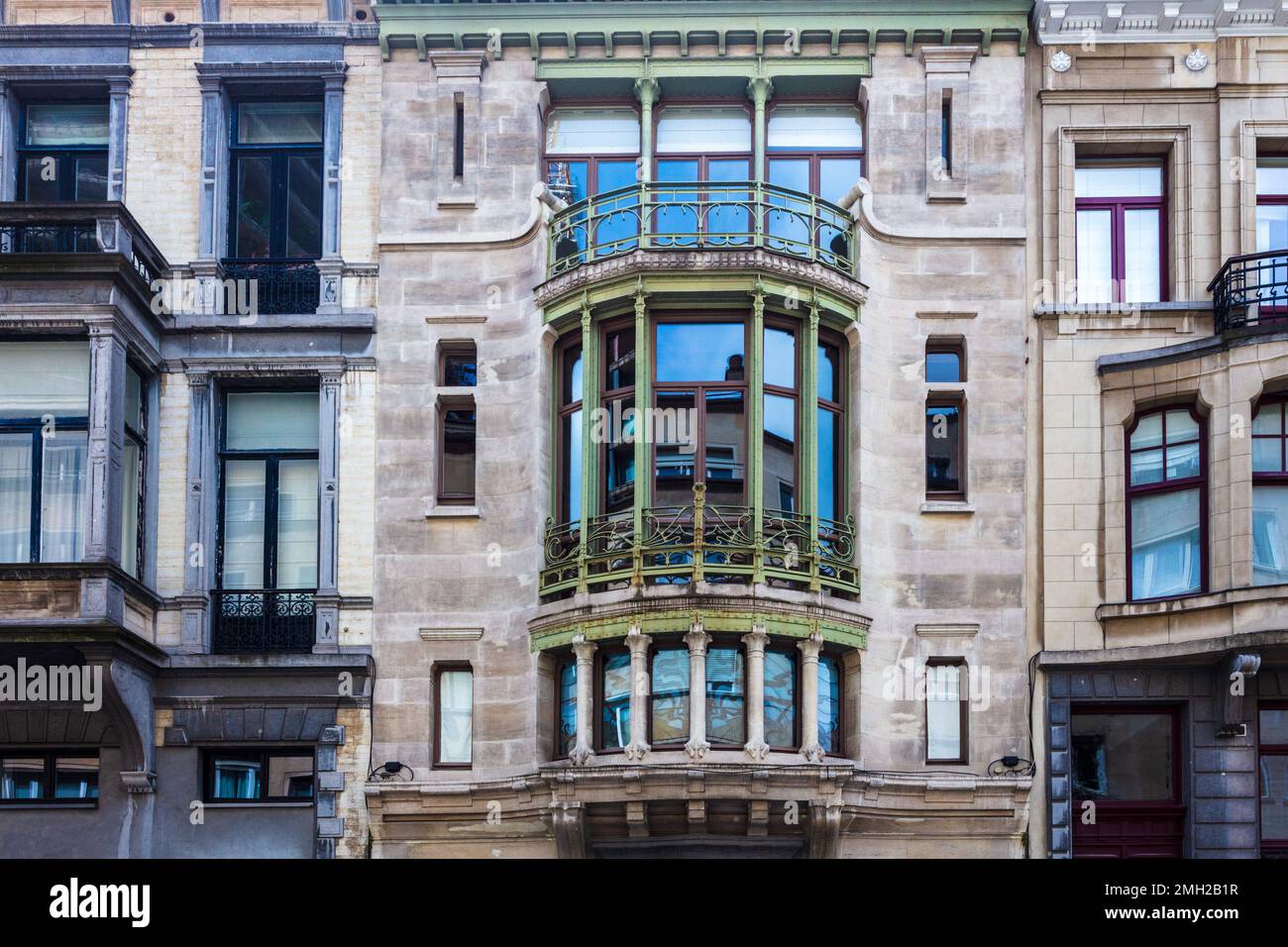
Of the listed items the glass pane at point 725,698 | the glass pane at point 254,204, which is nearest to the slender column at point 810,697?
the glass pane at point 725,698

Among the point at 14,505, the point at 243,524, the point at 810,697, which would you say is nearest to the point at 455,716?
the point at 243,524

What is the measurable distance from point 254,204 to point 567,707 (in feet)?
26.9

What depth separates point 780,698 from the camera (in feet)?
93.4

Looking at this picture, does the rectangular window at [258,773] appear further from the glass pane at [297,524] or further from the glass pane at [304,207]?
the glass pane at [304,207]

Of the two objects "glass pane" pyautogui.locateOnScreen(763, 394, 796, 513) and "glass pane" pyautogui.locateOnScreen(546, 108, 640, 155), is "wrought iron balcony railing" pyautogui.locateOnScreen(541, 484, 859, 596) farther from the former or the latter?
"glass pane" pyautogui.locateOnScreen(546, 108, 640, 155)

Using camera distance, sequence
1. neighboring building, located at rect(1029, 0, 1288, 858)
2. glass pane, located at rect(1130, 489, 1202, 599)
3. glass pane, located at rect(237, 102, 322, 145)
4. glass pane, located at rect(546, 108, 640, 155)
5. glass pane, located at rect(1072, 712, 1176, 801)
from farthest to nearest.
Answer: glass pane, located at rect(237, 102, 322, 145) < glass pane, located at rect(546, 108, 640, 155) < glass pane, located at rect(1130, 489, 1202, 599) < glass pane, located at rect(1072, 712, 1176, 801) < neighboring building, located at rect(1029, 0, 1288, 858)

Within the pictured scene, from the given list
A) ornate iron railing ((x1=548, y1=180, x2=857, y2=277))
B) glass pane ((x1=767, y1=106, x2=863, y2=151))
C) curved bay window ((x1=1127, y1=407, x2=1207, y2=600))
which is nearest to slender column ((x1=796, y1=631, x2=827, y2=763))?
curved bay window ((x1=1127, y1=407, x2=1207, y2=600))

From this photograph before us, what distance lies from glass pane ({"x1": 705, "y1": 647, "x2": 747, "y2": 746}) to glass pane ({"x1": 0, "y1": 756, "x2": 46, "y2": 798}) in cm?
861

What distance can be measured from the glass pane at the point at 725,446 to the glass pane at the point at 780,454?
12.3 inches

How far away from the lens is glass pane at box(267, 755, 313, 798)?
2941 centimetres

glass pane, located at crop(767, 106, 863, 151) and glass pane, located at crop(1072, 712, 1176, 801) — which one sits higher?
glass pane, located at crop(767, 106, 863, 151)

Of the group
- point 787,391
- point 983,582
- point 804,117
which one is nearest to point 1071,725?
point 983,582

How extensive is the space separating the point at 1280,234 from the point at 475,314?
1077cm

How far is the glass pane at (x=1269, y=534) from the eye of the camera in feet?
94.9
